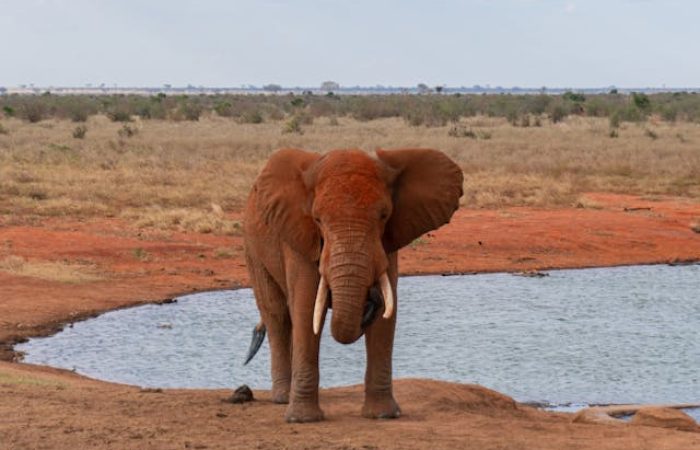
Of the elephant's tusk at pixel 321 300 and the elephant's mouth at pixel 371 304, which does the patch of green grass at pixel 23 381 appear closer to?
the elephant's tusk at pixel 321 300

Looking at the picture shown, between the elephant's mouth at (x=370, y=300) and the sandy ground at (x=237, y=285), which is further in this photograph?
the sandy ground at (x=237, y=285)

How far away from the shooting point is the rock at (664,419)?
358 inches

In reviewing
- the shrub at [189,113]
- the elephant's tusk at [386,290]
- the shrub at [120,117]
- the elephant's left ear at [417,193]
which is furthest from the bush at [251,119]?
the elephant's tusk at [386,290]

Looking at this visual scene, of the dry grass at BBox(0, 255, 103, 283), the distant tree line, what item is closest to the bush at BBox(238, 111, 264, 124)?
the distant tree line

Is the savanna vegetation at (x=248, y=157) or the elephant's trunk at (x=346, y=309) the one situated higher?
the elephant's trunk at (x=346, y=309)

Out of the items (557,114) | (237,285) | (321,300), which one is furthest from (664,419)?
(557,114)

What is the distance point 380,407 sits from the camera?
8.47 m

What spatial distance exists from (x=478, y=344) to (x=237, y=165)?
1919 cm

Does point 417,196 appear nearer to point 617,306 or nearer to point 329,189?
point 329,189

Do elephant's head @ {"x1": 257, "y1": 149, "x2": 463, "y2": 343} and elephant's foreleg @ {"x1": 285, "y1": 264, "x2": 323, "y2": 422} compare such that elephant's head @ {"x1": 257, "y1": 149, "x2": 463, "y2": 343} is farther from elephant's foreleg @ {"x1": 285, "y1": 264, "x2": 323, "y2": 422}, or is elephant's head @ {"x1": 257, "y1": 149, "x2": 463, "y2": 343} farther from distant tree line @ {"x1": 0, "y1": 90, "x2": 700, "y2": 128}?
distant tree line @ {"x1": 0, "y1": 90, "x2": 700, "y2": 128}

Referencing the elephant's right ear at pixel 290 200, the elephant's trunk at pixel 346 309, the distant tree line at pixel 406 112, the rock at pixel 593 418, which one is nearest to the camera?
the elephant's trunk at pixel 346 309

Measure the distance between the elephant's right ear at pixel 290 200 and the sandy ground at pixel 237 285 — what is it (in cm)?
121

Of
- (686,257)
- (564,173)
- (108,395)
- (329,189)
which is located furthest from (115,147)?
(329,189)

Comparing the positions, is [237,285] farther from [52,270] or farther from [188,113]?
[188,113]
